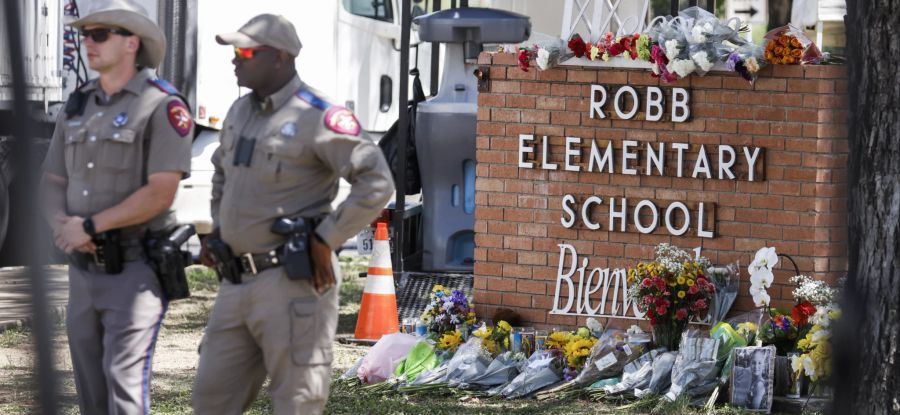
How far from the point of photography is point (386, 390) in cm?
754

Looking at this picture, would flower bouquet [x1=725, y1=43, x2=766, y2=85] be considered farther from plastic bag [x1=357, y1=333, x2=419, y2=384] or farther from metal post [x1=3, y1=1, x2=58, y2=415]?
metal post [x1=3, y1=1, x2=58, y2=415]

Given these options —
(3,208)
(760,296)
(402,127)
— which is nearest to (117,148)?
(760,296)

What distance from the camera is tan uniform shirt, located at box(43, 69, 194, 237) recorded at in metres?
5.10

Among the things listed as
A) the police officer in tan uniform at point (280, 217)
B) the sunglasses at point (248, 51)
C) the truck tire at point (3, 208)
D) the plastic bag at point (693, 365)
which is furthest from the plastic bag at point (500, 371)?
the truck tire at point (3, 208)

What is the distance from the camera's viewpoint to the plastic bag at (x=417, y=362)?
301 inches

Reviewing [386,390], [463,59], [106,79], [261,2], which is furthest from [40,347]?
[261,2]

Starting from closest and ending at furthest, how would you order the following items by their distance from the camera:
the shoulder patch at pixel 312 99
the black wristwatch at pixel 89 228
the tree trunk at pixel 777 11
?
the shoulder patch at pixel 312 99, the black wristwatch at pixel 89 228, the tree trunk at pixel 777 11

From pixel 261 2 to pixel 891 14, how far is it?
349 inches

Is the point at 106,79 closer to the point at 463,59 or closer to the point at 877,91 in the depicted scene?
the point at 877,91

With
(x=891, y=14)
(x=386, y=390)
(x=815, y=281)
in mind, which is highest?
(x=891, y=14)

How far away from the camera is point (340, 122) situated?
187 inches

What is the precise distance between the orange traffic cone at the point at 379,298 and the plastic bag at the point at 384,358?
106 centimetres

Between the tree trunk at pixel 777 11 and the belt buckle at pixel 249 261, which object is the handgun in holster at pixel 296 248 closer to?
the belt buckle at pixel 249 261

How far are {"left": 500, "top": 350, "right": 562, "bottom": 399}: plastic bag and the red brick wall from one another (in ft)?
1.83
